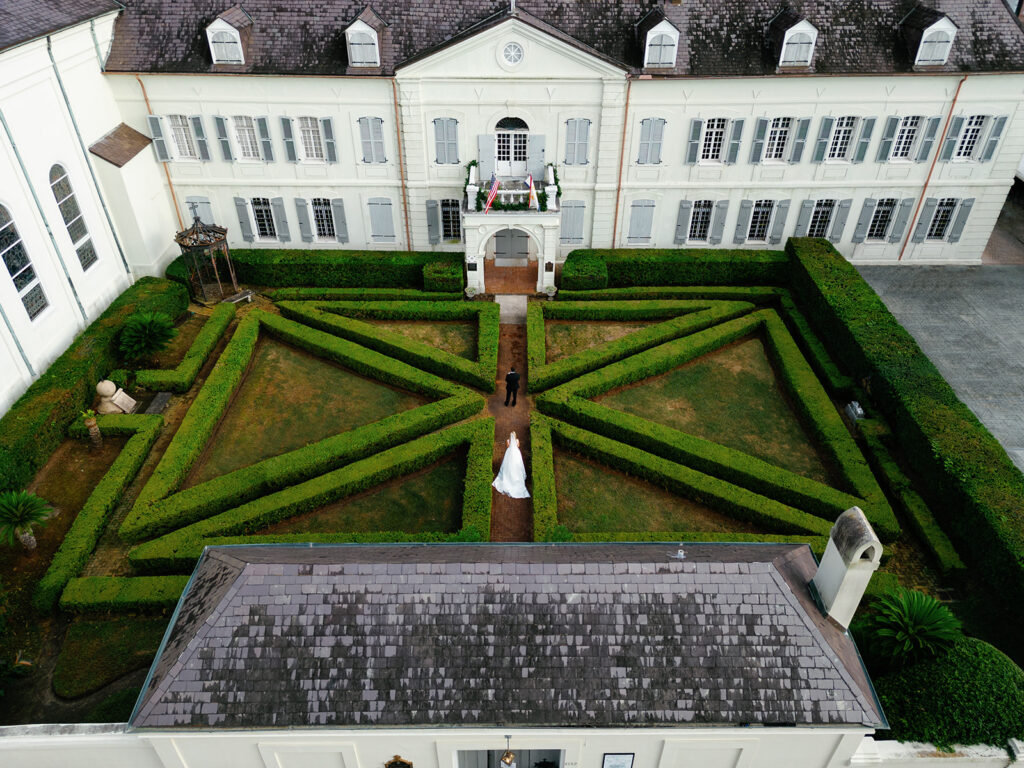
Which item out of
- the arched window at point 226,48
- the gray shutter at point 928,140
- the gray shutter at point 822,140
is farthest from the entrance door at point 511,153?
the gray shutter at point 928,140

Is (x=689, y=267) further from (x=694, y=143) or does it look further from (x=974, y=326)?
(x=974, y=326)

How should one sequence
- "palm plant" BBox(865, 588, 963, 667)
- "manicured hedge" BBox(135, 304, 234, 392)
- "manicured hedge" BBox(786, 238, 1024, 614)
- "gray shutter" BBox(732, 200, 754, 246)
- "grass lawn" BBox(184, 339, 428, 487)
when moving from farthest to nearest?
"gray shutter" BBox(732, 200, 754, 246) → "manicured hedge" BBox(135, 304, 234, 392) → "grass lawn" BBox(184, 339, 428, 487) → "manicured hedge" BBox(786, 238, 1024, 614) → "palm plant" BBox(865, 588, 963, 667)

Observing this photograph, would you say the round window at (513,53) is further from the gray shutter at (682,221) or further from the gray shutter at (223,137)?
the gray shutter at (223,137)

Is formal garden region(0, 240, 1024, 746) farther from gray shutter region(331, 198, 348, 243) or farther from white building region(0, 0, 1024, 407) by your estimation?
white building region(0, 0, 1024, 407)

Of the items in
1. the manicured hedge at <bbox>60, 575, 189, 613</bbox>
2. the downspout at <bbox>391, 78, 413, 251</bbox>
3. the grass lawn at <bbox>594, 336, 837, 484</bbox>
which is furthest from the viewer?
the downspout at <bbox>391, 78, 413, 251</bbox>

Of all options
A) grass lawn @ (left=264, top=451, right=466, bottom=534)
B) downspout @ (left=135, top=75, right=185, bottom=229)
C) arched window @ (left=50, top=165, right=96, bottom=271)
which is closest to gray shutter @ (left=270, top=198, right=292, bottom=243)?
downspout @ (left=135, top=75, right=185, bottom=229)

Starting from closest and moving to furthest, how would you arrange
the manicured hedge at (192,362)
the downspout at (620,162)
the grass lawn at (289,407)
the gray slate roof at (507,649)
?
the gray slate roof at (507,649), the grass lawn at (289,407), the manicured hedge at (192,362), the downspout at (620,162)
